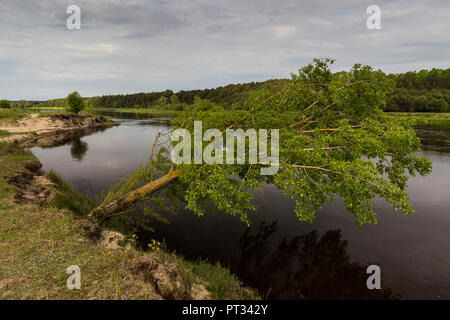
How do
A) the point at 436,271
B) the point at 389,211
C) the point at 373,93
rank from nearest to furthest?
the point at 436,271 → the point at 373,93 → the point at 389,211

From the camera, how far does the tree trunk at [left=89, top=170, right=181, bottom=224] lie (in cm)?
1366

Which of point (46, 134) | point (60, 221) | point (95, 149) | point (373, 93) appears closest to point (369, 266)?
point (373, 93)

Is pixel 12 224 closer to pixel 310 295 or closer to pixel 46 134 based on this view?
pixel 310 295

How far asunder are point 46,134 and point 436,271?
243 ft

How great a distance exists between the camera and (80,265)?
300 inches

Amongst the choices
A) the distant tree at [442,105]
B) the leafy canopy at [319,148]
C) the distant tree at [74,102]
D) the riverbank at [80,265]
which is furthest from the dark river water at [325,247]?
the distant tree at [442,105]

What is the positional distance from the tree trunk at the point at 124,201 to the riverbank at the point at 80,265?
1564 mm

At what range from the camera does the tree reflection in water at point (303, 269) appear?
34.7 ft

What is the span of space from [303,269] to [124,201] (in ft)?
38.7

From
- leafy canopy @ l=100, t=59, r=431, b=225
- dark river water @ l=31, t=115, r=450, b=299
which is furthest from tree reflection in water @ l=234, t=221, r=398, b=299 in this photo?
leafy canopy @ l=100, t=59, r=431, b=225

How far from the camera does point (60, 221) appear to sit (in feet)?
36.2

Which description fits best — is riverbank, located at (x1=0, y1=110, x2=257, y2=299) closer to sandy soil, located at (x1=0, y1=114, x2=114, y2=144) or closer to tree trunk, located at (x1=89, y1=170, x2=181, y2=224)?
tree trunk, located at (x1=89, y1=170, x2=181, y2=224)

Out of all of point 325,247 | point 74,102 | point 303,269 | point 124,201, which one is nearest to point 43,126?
point 74,102

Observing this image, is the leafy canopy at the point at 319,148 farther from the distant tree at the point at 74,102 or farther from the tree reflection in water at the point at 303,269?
the distant tree at the point at 74,102
